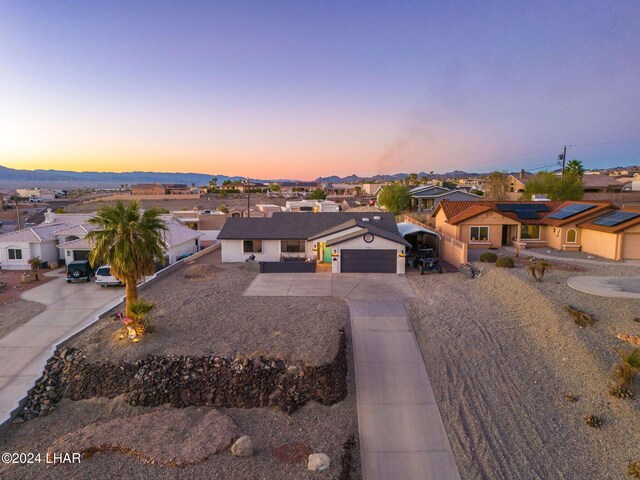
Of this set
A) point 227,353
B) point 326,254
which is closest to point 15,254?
Answer: point 326,254

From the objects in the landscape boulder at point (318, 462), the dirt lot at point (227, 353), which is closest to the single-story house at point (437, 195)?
the dirt lot at point (227, 353)

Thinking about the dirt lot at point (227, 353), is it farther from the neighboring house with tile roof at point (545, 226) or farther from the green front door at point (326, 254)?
the neighboring house with tile roof at point (545, 226)

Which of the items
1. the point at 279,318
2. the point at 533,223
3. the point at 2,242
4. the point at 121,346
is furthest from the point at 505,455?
the point at 2,242

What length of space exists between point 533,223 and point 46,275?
3995 centimetres

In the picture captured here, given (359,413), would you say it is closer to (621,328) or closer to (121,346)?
(121,346)

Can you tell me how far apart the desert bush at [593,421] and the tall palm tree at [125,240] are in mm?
17944

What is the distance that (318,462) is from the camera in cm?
1145

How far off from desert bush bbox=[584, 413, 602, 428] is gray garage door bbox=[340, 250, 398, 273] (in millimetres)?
16196

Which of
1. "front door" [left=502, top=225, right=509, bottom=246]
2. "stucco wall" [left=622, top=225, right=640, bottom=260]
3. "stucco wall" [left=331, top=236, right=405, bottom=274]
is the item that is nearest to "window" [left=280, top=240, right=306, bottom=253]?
"stucco wall" [left=331, top=236, right=405, bottom=274]

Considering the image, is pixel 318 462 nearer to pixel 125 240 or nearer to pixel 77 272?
pixel 125 240

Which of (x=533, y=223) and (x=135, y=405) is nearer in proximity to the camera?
(x=135, y=405)

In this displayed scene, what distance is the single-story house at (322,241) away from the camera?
→ 28.7 meters

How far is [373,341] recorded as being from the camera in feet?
59.2

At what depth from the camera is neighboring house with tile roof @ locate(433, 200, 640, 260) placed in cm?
2895
